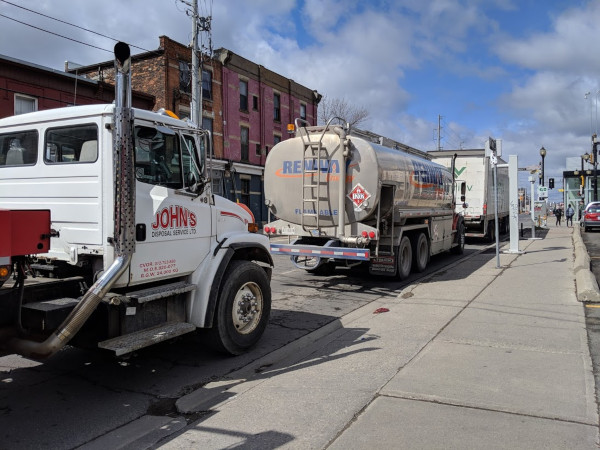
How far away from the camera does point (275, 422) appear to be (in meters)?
3.79

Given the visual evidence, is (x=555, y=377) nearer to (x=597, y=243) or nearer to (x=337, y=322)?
(x=337, y=322)

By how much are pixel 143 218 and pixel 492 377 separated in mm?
3626

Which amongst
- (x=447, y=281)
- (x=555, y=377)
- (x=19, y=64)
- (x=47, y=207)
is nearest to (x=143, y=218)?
(x=47, y=207)

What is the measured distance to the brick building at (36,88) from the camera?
17.2 m

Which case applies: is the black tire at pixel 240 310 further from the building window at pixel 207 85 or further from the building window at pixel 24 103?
the building window at pixel 207 85

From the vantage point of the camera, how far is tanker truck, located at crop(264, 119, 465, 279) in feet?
30.8

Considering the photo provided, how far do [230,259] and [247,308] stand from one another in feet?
2.12

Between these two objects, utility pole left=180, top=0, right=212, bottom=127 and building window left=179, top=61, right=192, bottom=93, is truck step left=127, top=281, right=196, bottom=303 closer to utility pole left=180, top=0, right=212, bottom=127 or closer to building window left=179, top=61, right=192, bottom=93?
utility pole left=180, top=0, right=212, bottom=127

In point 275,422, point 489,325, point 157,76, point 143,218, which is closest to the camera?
point 275,422

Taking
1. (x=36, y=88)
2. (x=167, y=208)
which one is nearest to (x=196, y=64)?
(x=36, y=88)

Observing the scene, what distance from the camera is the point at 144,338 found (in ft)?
14.3

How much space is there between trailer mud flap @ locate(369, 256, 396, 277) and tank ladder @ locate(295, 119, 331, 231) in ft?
5.04

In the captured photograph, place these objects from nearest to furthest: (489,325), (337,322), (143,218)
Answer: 1. (143,218)
2. (489,325)
3. (337,322)

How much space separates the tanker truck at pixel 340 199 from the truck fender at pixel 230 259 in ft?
10.7
